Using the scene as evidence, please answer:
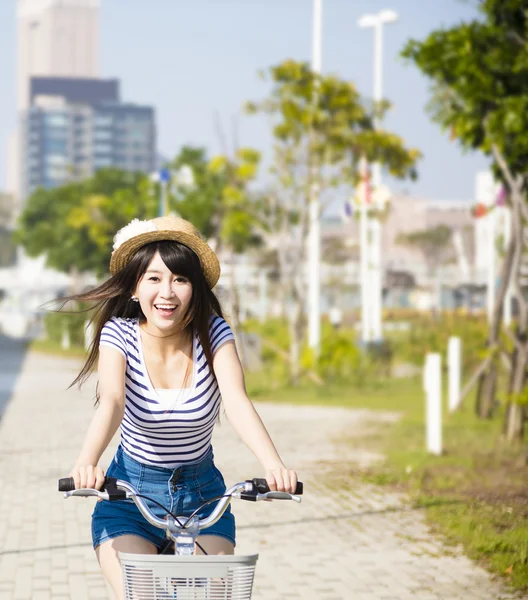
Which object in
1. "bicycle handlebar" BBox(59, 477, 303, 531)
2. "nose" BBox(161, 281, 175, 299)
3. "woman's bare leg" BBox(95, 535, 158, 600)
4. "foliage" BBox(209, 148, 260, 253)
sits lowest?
"woman's bare leg" BBox(95, 535, 158, 600)

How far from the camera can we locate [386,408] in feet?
56.2

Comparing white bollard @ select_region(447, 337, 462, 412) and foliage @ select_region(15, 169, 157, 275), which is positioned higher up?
foliage @ select_region(15, 169, 157, 275)

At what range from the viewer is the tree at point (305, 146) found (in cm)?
2073

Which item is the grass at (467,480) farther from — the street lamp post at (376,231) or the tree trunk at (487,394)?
the street lamp post at (376,231)

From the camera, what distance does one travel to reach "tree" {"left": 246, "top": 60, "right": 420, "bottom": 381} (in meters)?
20.7

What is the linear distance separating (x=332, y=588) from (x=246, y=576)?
140 inches

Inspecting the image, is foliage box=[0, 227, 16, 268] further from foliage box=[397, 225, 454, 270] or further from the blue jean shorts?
the blue jean shorts

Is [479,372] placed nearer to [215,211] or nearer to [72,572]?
[72,572]

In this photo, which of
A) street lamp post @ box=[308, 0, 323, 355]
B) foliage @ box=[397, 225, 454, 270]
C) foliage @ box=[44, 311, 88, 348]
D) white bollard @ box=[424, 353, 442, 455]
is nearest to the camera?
white bollard @ box=[424, 353, 442, 455]

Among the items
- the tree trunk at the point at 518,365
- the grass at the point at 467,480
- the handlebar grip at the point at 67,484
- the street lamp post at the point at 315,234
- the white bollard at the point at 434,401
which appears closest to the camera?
the handlebar grip at the point at 67,484

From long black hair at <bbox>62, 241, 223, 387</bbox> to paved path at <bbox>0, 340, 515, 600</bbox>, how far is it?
8.85 feet

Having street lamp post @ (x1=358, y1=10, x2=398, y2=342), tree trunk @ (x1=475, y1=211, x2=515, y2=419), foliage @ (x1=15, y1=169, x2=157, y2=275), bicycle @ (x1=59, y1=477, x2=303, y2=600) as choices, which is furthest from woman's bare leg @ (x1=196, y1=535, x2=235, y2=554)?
foliage @ (x1=15, y1=169, x2=157, y2=275)

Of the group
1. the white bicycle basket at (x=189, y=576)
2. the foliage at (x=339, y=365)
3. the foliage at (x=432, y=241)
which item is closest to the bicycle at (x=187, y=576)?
the white bicycle basket at (x=189, y=576)

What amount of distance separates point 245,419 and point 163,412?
0.24 m
